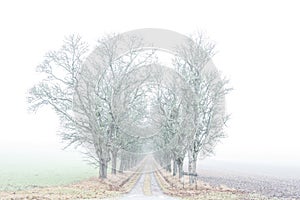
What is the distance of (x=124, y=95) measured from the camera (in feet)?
132

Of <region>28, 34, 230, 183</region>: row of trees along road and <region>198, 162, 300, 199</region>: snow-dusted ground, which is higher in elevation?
<region>28, 34, 230, 183</region>: row of trees along road

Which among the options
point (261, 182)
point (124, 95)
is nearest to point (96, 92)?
point (124, 95)

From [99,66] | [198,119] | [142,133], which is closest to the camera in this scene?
[198,119]

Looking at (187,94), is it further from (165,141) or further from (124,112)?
(165,141)

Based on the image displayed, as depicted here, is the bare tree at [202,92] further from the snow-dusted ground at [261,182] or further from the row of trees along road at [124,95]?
the snow-dusted ground at [261,182]

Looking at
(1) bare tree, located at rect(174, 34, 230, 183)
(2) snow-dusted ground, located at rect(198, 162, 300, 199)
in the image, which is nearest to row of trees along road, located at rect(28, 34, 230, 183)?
(1) bare tree, located at rect(174, 34, 230, 183)

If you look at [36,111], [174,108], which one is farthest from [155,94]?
[36,111]

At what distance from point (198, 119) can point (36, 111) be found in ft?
44.5

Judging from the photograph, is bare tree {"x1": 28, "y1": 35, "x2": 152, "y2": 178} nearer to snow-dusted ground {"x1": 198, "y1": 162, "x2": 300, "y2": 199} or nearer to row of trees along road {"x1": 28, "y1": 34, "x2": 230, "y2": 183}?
row of trees along road {"x1": 28, "y1": 34, "x2": 230, "y2": 183}

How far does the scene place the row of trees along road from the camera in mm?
35156

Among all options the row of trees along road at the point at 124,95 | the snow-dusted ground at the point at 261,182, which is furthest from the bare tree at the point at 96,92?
the snow-dusted ground at the point at 261,182

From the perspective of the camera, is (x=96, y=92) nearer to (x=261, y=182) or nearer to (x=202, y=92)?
(x=202, y=92)

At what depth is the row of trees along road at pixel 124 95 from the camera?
→ 35.2 m

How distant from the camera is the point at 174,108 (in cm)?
4197
